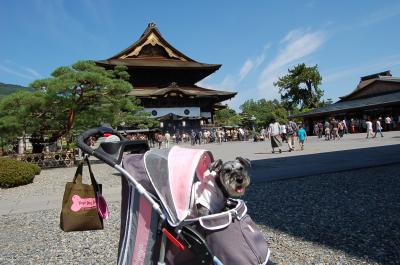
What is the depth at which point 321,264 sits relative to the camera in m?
3.40

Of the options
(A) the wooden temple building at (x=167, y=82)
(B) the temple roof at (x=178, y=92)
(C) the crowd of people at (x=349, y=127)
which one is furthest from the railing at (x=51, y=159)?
(A) the wooden temple building at (x=167, y=82)

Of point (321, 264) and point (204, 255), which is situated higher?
point (204, 255)

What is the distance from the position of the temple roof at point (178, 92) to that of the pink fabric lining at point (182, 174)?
3090 cm

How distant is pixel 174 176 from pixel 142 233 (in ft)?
1.42

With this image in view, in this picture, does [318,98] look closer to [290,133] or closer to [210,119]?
[210,119]

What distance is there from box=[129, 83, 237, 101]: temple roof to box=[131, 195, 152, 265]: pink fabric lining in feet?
101

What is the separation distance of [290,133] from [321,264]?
1410cm

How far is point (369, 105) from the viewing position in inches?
1168

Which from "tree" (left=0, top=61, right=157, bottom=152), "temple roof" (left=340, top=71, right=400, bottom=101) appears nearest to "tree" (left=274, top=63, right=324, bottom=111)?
"temple roof" (left=340, top=71, right=400, bottom=101)

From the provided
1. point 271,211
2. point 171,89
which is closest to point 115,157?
point 271,211

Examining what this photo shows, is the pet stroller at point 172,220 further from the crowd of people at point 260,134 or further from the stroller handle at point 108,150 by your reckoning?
the crowd of people at point 260,134

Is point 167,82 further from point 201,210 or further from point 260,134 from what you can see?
point 201,210

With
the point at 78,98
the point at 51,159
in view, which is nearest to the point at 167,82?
→ the point at 51,159

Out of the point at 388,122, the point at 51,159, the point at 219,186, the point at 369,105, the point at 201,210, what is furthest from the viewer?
the point at 369,105
